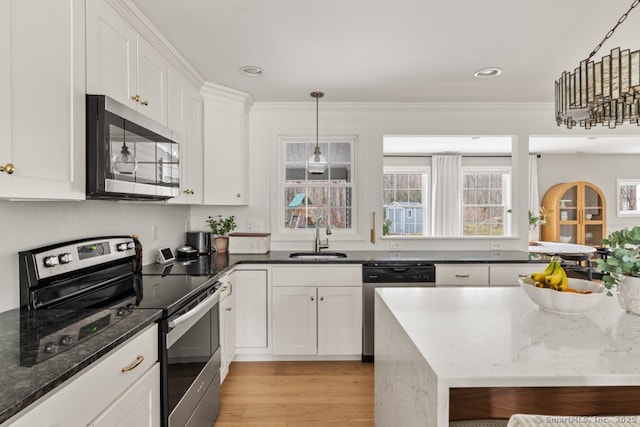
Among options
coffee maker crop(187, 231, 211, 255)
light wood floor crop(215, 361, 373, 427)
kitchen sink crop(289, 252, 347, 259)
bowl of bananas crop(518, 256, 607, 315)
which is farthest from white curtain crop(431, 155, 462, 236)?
bowl of bananas crop(518, 256, 607, 315)

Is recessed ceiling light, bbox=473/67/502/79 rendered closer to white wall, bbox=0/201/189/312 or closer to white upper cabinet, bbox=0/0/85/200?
white upper cabinet, bbox=0/0/85/200

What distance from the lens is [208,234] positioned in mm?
3191

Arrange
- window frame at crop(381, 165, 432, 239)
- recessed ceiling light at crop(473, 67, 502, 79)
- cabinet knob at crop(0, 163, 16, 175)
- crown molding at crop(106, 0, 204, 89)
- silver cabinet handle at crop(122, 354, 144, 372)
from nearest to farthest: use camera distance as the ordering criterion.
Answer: cabinet knob at crop(0, 163, 16, 175), silver cabinet handle at crop(122, 354, 144, 372), crown molding at crop(106, 0, 204, 89), recessed ceiling light at crop(473, 67, 502, 79), window frame at crop(381, 165, 432, 239)

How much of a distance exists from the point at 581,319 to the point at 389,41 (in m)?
1.83

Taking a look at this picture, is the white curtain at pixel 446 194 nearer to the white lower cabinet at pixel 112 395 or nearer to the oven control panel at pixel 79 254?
the oven control panel at pixel 79 254

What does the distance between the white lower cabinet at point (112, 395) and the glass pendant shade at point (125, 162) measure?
0.72 metres

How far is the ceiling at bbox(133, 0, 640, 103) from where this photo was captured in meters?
1.82

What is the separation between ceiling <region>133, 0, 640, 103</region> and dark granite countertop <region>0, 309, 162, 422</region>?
1.57 metres

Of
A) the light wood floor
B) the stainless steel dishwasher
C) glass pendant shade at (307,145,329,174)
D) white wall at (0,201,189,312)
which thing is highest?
glass pendant shade at (307,145,329,174)

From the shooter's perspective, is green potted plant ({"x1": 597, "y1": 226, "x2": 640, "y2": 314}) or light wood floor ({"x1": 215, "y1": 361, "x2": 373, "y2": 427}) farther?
light wood floor ({"x1": 215, "y1": 361, "x2": 373, "y2": 427})

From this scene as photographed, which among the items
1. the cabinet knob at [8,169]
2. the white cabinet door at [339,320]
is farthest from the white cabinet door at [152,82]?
the white cabinet door at [339,320]

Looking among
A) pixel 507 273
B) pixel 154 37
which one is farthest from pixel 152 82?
pixel 507 273

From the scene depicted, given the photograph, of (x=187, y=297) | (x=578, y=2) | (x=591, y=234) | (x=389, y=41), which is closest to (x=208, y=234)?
(x=187, y=297)

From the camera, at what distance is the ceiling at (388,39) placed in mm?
1819
